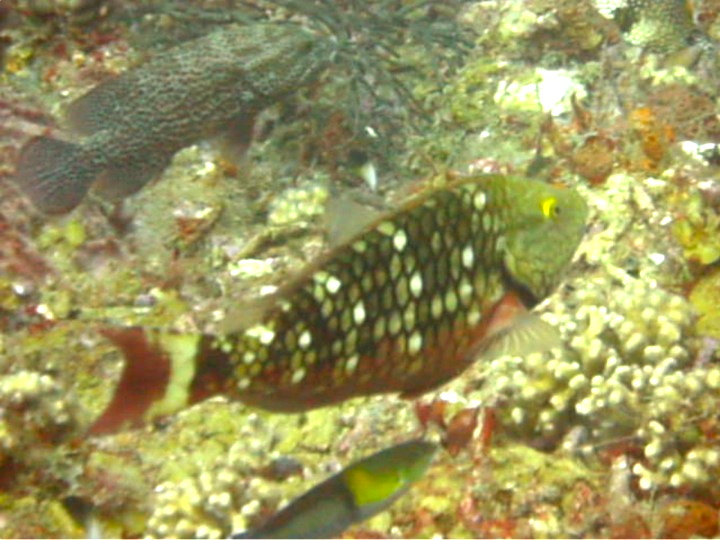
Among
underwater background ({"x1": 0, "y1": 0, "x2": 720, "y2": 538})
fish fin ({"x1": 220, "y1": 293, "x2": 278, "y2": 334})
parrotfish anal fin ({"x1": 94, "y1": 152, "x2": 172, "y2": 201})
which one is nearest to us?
fish fin ({"x1": 220, "y1": 293, "x2": 278, "y2": 334})

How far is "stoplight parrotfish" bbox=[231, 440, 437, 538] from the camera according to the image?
102 inches

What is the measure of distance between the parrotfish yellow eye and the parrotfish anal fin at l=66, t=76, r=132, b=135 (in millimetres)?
2971

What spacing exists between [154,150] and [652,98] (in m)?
3.24

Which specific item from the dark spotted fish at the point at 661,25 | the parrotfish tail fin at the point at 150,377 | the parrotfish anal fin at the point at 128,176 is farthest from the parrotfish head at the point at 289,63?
the parrotfish tail fin at the point at 150,377

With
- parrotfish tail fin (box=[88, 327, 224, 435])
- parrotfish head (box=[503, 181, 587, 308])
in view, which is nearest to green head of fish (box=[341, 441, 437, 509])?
parrotfish tail fin (box=[88, 327, 224, 435])

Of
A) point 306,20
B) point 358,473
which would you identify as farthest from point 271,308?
point 306,20

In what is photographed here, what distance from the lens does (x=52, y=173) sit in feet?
16.1

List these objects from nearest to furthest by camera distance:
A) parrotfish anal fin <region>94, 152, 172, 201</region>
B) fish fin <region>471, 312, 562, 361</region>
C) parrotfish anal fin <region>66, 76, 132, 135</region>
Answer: fish fin <region>471, 312, 562, 361</region> < parrotfish anal fin <region>66, 76, 132, 135</region> < parrotfish anal fin <region>94, 152, 172, 201</region>

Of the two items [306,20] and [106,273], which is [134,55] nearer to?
[306,20]

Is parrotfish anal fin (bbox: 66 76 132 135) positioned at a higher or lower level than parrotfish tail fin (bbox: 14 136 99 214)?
higher

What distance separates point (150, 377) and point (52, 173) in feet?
9.67

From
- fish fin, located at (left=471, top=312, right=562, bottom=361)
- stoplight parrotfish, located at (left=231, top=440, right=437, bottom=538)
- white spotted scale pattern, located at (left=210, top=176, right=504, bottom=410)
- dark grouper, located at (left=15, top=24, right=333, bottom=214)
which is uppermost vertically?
white spotted scale pattern, located at (left=210, top=176, right=504, bottom=410)

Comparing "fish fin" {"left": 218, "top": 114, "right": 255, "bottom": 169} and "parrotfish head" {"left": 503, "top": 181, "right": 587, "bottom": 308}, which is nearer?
"parrotfish head" {"left": 503, "top": 181, "right": 587, "bottom": 308}

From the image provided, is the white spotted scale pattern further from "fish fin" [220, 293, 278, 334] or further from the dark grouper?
the dark grouper
